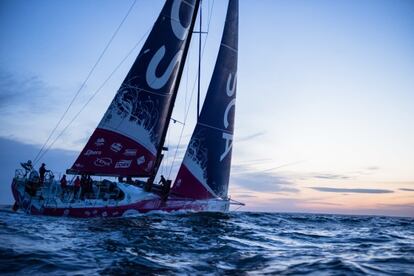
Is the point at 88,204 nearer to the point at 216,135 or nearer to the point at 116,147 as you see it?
the point at 116,147

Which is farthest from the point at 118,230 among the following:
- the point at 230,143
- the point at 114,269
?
the point at 230,143

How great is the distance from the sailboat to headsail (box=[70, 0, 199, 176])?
5 cm

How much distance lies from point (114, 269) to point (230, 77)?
20.4m

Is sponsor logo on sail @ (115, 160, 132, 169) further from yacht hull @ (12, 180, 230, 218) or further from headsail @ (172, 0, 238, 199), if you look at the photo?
headsail @ (172, 0, 238, 199)

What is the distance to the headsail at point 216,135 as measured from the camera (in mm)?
22531

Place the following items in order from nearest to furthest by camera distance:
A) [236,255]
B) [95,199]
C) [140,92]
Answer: [236,255]
[95,199]
[140,92]

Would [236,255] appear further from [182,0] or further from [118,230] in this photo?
[182,0]

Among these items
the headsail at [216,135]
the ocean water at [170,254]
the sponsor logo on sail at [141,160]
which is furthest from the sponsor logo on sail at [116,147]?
the ocean water at [170,254]

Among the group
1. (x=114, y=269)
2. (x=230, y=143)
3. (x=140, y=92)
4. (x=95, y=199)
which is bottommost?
(x=114, y=269)

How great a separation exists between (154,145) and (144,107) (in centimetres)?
240

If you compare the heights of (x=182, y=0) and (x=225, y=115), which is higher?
(x=182, y=0)

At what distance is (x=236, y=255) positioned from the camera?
9031 millimetres

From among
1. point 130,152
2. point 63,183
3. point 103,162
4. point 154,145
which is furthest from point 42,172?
point 154,145

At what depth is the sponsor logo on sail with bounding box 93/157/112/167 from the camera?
1911cm
